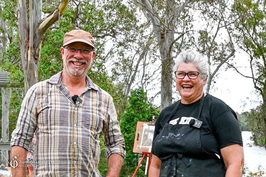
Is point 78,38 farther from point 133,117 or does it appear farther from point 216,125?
point 133,117

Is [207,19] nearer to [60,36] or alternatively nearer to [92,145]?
[60,36]

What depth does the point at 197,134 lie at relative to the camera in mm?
2164

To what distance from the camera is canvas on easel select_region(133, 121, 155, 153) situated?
22.7 ft

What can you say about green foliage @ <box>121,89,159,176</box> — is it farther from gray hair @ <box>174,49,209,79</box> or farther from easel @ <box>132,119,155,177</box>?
gray hair @ <box>174,49,209,79</box>

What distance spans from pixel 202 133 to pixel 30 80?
555 centimetres

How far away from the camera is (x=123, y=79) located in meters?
19.5

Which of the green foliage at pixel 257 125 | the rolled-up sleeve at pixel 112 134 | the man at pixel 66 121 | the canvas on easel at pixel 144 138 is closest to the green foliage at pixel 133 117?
the canvas on easel at pixel 144 138

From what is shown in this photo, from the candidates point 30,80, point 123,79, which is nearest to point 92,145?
point 30,80

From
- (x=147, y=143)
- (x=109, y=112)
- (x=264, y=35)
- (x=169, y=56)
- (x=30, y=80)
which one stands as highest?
(x=264, y=35)

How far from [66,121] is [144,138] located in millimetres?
4763

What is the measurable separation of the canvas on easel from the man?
4609 mm

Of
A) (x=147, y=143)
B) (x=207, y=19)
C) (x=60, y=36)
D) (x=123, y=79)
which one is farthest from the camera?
(x=123, y=79)

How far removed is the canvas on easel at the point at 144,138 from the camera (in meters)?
6.92

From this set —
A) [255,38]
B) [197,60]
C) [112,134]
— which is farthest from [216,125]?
[255,38]
